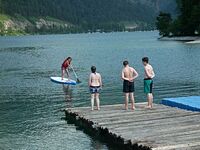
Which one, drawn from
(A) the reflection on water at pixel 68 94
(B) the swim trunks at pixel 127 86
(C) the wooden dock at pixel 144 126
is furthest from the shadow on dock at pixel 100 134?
(A) the reflection on water at pixel 68 94

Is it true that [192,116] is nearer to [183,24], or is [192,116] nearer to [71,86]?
[71,86]

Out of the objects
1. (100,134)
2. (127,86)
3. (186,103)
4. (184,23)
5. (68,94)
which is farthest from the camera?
(184,23)

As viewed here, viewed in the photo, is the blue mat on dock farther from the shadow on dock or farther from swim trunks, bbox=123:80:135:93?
the shadow on dock

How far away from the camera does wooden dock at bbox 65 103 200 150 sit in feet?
66.9

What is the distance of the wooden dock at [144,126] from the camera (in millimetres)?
20406

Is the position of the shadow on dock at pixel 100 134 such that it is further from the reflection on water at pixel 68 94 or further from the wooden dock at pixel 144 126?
the reflection on water at pixel 68 94

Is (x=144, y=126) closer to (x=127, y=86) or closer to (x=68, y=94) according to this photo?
(x=127, y=86)

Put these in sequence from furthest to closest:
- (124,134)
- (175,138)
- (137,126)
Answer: (137,126)
(124,134)
(175,138)

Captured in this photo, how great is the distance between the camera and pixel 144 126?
23.8m

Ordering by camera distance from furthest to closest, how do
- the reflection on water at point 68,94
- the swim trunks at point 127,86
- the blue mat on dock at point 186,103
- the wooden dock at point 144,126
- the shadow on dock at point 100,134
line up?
the reflection on water at point 68,94 → the blue mat on dock at point 186,103 → the swim trunks at point 127,86 → the shadow on dock at point 100,134 → the wooden dock at point 144,126

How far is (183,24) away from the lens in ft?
544

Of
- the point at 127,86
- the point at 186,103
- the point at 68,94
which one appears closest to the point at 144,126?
the point at 127,86

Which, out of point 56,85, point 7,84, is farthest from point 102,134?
point 7,84

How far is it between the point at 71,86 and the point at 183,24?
403 feet
